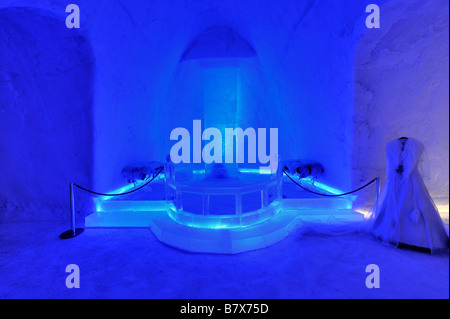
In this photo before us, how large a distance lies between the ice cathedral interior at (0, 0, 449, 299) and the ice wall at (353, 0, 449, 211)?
→ 2cm

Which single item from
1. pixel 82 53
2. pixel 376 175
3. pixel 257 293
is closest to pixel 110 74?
pixel 82 53

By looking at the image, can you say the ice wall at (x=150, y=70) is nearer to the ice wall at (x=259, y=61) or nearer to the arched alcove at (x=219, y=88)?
the ice wall at (x=259, y=61)

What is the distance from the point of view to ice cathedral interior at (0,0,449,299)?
3150 mm

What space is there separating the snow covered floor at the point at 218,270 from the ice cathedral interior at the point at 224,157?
0.02 metres

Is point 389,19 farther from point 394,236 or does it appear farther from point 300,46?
point 394,236

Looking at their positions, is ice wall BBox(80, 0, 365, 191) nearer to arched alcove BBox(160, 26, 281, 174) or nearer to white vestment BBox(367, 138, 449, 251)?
arched alcove BBox(160, 26, 281, 174)

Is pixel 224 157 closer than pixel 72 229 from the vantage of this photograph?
No

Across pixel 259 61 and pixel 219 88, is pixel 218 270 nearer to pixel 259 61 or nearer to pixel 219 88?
pixel 219 88

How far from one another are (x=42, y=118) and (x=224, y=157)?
4.03 metres

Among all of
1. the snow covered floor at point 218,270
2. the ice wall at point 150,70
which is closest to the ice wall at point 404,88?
the ice wall at point 150,70

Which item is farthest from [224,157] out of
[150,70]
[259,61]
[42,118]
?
[42,118]

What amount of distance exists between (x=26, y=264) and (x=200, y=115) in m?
6.07

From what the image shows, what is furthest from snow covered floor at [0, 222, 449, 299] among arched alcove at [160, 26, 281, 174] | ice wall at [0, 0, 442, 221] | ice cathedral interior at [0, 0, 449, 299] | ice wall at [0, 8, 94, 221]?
arched alcove at [160, 26, 281, 174]

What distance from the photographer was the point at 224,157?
22.8 ft
